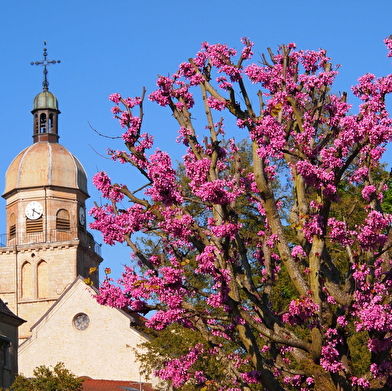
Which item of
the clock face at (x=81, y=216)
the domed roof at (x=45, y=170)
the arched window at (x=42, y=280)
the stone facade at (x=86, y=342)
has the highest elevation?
the domed roof at (x=45, y=170)

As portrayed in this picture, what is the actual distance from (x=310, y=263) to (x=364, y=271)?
909mm

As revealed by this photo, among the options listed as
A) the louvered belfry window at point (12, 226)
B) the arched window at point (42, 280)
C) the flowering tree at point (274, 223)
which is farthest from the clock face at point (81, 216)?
the flowering tree at point (274, 223)

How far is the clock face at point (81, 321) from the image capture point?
5577 cm

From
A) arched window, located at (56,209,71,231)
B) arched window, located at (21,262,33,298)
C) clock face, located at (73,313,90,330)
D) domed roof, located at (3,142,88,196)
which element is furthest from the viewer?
domed roof, located at (3,142,88,196)

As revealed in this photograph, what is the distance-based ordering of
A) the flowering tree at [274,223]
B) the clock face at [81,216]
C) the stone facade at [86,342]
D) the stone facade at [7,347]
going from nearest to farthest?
1. the flowering tree at [274,223]
2. the stone facade at [7,347]
3. the stone facade at [86,342]
4. the clock face at [81,216]

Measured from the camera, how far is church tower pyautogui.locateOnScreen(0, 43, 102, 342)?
223 ft

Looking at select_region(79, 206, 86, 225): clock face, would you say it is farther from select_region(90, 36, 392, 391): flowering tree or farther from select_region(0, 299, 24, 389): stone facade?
select_region(90, 36, 392, 391): flowering tree

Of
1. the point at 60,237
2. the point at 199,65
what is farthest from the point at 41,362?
the point at 199,65

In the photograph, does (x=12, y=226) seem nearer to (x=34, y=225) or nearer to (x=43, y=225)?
(x=34, y=225)

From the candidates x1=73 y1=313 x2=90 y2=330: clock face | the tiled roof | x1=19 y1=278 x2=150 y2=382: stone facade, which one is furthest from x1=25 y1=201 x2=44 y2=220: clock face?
the tiled roof

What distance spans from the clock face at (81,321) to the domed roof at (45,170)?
16719 mm

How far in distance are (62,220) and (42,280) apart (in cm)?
480

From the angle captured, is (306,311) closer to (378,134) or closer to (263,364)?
(263,364)

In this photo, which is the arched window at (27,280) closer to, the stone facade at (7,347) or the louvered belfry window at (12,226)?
the louvered belfry window at (12,226)
